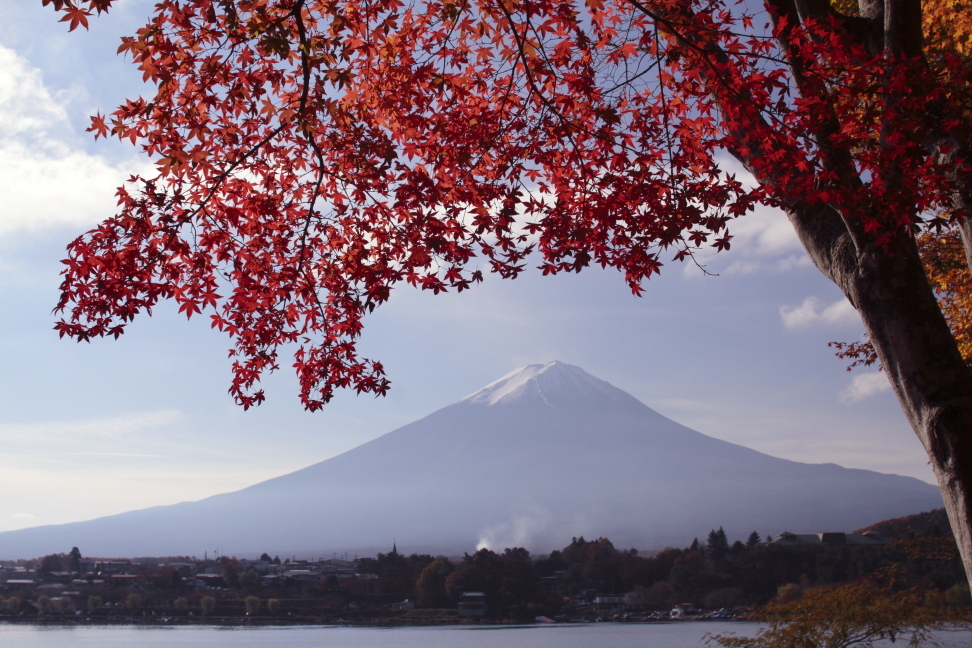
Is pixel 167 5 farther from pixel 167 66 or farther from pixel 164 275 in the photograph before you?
pixel 164 275

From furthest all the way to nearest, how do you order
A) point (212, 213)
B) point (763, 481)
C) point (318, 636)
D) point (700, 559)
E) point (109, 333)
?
point (763, 481) < point (318, 636) < point (700, 559) < point (212, 213) < point (109, 333)

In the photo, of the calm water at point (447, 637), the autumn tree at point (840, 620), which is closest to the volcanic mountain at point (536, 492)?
the calm water at point (447, 637)

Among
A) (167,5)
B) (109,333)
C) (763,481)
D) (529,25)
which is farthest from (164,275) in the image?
(763,481)

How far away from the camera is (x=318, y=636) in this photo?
155 feet

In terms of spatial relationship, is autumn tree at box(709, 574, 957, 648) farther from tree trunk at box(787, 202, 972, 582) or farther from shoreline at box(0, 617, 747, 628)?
shoreline at box(0, 617, 747, 628)

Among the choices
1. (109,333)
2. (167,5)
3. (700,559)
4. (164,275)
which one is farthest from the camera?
(700,559)

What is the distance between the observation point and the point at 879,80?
328 centimetres

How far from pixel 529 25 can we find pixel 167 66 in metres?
1.76

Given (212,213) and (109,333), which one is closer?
(109,333)

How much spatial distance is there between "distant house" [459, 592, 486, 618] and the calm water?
2.49ft

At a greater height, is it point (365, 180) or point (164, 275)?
point (365, 180)

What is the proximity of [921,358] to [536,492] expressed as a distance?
408ft

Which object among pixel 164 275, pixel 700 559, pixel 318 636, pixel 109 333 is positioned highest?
pixel 164 275

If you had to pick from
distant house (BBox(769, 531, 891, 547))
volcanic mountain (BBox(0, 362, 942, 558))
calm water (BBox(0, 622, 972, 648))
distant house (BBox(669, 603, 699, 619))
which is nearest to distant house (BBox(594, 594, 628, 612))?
calm water (BBox(0, 622, 972, 648))
